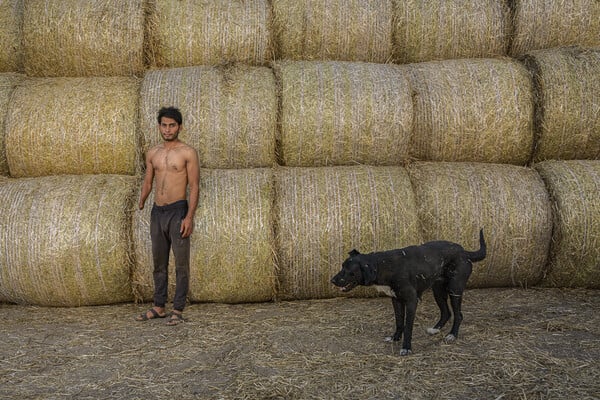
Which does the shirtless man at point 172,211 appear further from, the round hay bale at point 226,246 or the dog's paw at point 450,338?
the dog's paw at point 450,338

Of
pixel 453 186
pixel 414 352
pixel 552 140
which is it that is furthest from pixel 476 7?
pixel 414 352

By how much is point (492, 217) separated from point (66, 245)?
4.92 meters

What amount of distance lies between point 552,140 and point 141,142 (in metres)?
5.19

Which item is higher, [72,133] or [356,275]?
[72,133]

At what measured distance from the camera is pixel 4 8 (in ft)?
27.3

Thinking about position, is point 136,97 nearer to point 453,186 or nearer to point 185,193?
point 185,193

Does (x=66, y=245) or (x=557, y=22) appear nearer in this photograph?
(x=66, y=245)

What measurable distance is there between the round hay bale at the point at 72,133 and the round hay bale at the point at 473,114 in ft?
12.0

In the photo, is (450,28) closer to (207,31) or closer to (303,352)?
(207,31)

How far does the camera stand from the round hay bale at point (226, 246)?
22.8ft

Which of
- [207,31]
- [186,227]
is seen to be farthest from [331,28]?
[186,227]

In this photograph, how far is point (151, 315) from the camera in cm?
669

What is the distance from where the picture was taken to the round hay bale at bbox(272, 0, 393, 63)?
27.1 ft

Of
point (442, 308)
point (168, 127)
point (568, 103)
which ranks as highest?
point (568, 103)
